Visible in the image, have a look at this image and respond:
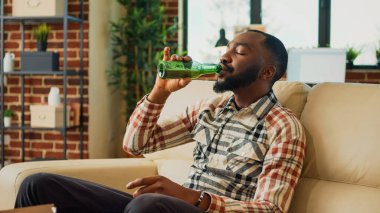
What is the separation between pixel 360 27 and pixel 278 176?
3194 millimetres

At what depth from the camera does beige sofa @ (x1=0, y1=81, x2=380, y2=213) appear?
5.34 feet

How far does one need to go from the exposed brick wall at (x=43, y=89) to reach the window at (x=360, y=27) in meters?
1.99

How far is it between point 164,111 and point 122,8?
8.25 feet

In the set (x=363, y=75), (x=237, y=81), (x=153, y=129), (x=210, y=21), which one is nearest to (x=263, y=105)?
(x=237, y=81)

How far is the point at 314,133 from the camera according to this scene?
1755 mm

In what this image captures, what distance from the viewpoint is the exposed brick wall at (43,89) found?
4.03m

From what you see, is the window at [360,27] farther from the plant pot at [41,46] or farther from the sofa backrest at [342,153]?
the sofa backrest at [342,153]

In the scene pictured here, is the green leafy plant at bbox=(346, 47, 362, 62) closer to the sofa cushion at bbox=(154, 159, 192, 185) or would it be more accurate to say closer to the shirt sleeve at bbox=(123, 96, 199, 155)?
the sofa cushion at bbox=(154, 159, 192, 185)

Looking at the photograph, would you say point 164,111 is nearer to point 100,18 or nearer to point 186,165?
point 186,165

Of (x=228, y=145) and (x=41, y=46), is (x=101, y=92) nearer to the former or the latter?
(x=41, y=46)

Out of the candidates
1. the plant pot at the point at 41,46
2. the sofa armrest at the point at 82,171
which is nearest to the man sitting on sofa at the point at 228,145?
the sofa armrest at the point at 82,171

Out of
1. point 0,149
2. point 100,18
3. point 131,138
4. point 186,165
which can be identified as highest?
point 100,18

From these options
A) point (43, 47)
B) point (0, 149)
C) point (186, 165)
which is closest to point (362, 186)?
point (186, 165)

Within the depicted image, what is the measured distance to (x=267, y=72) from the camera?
1.85 m
